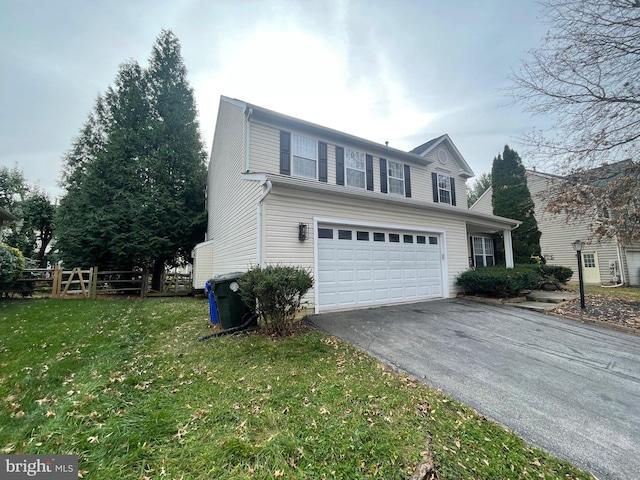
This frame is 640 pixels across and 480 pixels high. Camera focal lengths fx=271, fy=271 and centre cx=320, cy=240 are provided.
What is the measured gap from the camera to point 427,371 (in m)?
3.79

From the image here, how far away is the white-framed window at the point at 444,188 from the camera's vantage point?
12320mm

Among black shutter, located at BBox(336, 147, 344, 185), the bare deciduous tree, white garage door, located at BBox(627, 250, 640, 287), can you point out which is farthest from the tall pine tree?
Result: white garage door, located at BBox(627, 250, 640, 287)

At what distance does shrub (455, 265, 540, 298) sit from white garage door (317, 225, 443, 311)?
42.1 inches

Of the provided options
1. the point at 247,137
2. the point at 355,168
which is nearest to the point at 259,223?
the point at 247,137

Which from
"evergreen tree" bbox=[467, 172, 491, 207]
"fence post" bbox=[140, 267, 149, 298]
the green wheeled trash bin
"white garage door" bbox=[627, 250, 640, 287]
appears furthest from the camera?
"evergreen tree" bbox=[467, 172, 491, 207]

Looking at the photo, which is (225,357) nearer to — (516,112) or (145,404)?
(145,404)

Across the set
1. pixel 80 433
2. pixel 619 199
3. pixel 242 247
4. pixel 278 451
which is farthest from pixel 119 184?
pixel 619 199

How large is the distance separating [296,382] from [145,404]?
1.61 m

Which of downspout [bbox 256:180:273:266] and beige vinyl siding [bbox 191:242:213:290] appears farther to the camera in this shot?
beige vinyl siding [bbox 191:242:213:290]

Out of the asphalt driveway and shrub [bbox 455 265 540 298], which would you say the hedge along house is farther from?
the asphalt driveway

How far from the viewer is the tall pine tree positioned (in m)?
12.8

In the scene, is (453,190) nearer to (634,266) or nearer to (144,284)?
(634,266)

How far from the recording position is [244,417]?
2.59 m

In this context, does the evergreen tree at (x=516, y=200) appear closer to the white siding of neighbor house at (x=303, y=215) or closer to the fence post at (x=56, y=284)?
the white siding of neighbor house at (x=303, y=215)
